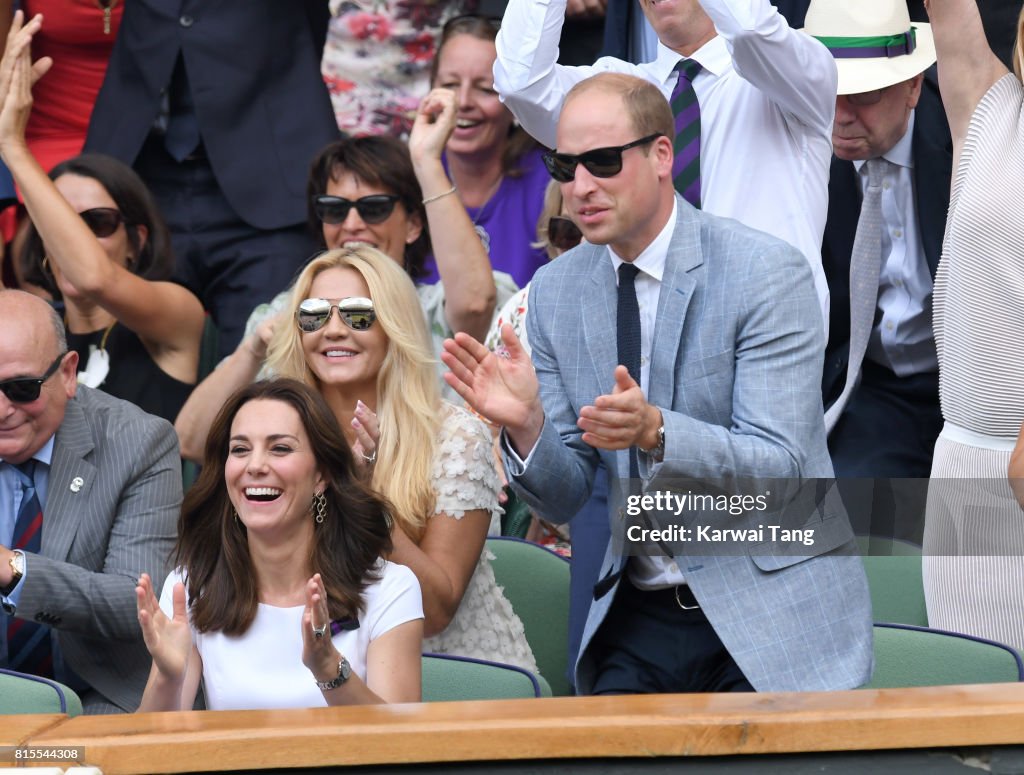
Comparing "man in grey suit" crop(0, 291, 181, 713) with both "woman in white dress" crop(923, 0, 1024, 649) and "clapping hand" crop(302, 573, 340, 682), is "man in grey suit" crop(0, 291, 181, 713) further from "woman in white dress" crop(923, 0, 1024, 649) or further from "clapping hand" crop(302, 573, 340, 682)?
"woman in white dress" crop(923, 0, 1024, 649)

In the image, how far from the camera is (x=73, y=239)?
467 cm

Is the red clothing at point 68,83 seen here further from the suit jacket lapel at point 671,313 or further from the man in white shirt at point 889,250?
the suit jacket lapel at point 671,313

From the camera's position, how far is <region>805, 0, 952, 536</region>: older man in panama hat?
441 centimetres

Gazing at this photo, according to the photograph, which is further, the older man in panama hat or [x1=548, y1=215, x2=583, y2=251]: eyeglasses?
[x1=548, y1=215, x2=583, y2=251]: eyeglasses

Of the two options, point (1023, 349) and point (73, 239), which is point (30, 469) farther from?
point (1023, 349)

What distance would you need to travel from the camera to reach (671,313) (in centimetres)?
325

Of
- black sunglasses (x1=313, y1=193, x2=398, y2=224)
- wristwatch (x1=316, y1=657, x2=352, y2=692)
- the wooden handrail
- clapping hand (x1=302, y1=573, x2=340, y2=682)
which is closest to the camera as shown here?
the wooden handrail

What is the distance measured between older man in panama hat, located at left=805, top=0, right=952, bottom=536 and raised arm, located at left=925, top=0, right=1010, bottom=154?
1.73 feet

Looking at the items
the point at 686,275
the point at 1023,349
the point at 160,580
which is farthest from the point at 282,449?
the point at 1023,349

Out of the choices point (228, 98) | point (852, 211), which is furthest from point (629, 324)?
point (228, 98)

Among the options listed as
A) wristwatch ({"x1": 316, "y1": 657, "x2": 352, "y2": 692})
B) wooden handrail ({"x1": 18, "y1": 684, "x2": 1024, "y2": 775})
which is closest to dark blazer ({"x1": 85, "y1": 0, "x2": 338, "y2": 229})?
wristwatch ({"x1": 316, "y1": 657, "x2": 352, "y2": 692})

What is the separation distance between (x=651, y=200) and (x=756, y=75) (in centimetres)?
75

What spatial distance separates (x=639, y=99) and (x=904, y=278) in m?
1.40

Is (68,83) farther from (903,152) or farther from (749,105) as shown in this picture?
(903,152)
